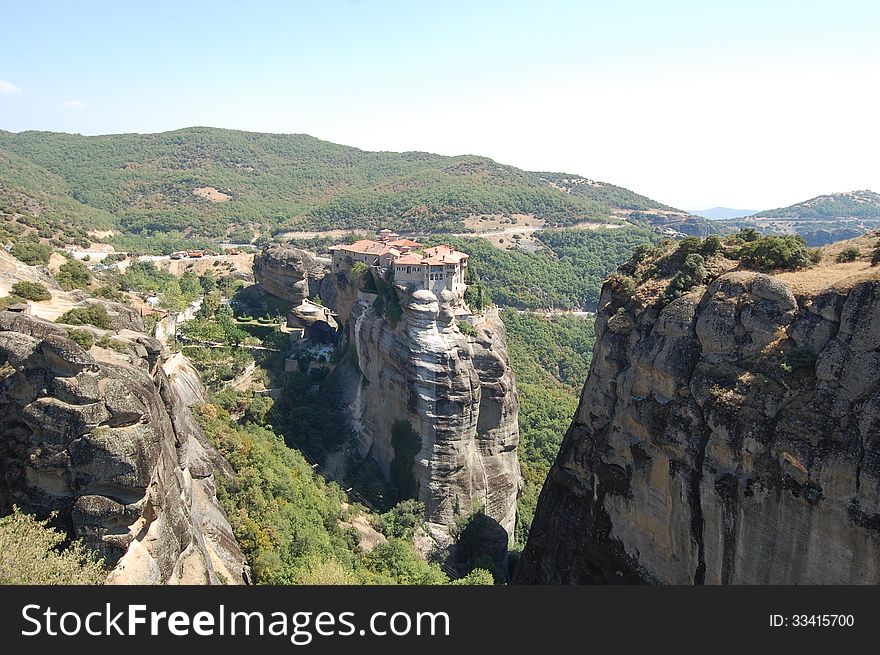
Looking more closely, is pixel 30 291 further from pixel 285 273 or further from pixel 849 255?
pixel 849 255

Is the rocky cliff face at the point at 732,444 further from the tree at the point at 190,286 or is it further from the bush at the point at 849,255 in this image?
the tree at the point at 190,286

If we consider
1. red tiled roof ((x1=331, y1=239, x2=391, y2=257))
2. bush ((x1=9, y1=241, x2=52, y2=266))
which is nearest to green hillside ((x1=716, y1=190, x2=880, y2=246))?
red tiled roof ((x1=331, y1=239, x2=391, y2=257))

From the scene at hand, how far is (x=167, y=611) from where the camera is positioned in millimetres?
12766

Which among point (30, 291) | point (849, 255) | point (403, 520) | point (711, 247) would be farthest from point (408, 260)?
point (849, 255)

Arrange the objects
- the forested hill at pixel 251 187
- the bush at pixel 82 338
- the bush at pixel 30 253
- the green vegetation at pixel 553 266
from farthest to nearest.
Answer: the forested hill at pixel 251 187, the green vegetation at pixel 553 266, the bush at pixel 30 253, the bush at pixel 82 338

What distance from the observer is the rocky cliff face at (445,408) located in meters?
39.9

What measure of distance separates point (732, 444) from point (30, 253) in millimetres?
42439

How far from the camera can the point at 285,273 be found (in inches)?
2240

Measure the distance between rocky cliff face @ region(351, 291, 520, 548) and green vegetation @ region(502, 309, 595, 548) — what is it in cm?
530

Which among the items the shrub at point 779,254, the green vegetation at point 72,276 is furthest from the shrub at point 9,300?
the shrub at point 779,254

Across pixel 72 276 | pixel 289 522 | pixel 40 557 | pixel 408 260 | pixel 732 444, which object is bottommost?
pixel 289 522

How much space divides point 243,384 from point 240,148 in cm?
14932

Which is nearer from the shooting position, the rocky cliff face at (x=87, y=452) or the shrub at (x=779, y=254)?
the rocky cliff face at (x=87, y=452)

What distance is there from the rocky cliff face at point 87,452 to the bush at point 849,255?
73.6ft
